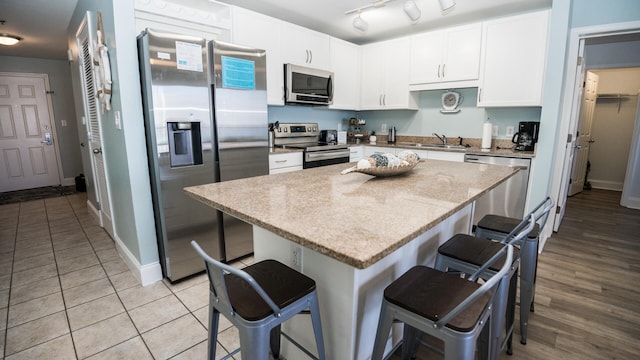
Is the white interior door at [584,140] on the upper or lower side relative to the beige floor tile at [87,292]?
upper

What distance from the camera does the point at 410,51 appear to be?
3805 mm

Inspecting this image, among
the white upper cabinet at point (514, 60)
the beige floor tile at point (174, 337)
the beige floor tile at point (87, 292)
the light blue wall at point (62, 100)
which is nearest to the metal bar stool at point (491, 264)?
the beige floor tile at point (174, 337)

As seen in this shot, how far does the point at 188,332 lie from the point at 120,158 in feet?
4.77

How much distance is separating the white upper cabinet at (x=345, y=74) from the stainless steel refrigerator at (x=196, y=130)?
1.56 m

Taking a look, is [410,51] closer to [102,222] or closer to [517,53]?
[517,53]

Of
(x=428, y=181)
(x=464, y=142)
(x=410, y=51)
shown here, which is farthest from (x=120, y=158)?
(x=464, y=142)

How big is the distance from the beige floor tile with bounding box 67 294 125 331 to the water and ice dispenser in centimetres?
105

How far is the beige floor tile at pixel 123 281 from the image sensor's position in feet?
7.71

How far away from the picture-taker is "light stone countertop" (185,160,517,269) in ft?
2.73

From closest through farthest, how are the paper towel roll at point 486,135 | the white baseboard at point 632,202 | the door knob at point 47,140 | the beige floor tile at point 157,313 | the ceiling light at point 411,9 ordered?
the beige floor tile at point 157,313 < the ceiling light at point 411,9 < the paper towel roll at point 486,135 < the white baseboard at point 632,202 < the door knob at point 47,140

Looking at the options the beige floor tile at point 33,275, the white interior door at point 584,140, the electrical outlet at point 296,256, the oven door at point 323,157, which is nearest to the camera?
the electrical outlet at point 296,256

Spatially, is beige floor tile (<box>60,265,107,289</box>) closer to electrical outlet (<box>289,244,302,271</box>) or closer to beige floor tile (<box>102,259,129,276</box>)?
beige floor tile (<box>102,259,129,276</box>)

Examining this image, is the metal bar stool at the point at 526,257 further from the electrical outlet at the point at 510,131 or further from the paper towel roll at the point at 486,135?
the electrical outlet at the point at 510,131

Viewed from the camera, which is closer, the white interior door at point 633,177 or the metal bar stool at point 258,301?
the metal bar stool at point 258,301
